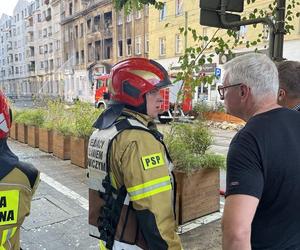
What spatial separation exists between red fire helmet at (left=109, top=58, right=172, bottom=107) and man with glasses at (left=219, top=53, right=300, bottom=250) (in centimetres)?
49

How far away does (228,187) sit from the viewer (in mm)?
1541

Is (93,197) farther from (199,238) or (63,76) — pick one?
(63,76)

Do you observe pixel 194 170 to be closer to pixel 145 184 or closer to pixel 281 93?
pixel 281 93

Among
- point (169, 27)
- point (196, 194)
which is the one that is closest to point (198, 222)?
point (196, 194)

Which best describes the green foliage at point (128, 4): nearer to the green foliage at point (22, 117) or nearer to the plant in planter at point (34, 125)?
the plant in planter at point (34, 125)

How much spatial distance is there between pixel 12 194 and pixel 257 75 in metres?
1.32

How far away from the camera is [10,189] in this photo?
1.65 meters

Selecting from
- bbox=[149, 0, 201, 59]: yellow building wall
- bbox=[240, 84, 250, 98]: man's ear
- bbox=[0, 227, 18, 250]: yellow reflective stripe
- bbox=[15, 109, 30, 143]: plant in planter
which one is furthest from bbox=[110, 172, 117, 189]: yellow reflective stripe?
bbox=[149, 0, 201, 59]: yellow building wall

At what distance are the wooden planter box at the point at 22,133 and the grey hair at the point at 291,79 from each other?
28.2 feet

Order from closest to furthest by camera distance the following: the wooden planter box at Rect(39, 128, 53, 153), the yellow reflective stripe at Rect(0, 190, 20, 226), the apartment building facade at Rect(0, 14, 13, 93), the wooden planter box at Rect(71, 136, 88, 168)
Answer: the yellow reflective stripe at Rect(0, 190, 20, 226) → the wooden planter box at Rect(71, 136, 88, 168) → the wooden planter box at Rect(39, 128, 53, 153) → the apartment building facade at Rect(0, 14, 13, 93)

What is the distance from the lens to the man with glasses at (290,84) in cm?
232

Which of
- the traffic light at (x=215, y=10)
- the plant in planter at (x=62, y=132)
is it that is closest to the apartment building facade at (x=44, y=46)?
the plant in planter at (x=62, y=132)

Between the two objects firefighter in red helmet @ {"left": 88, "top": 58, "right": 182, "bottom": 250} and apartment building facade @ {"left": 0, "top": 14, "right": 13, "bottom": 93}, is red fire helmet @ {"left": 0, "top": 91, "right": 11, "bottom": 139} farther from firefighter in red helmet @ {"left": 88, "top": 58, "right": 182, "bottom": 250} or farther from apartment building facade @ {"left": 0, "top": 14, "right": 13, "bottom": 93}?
apartment building facade @ {"left": 0, "top": 14, "right": 13, "bottom": 93}

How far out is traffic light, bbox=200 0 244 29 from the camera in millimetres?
3139
